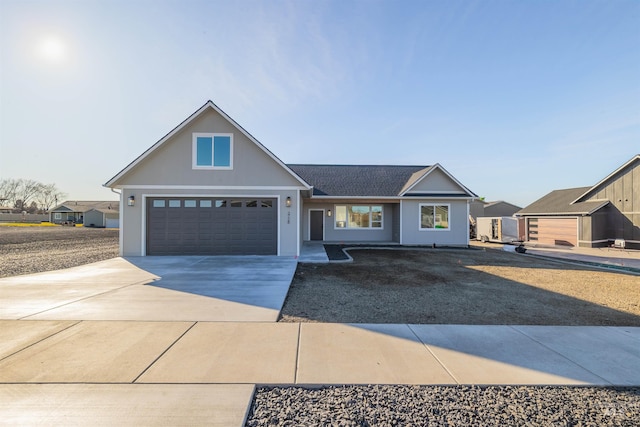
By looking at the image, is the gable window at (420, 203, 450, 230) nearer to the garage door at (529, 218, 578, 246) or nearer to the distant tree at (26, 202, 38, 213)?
the garage door at (529, 218, 578, 246)

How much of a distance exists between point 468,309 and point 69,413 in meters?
5.74

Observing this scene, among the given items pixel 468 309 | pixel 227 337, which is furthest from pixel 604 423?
pixel 227 337

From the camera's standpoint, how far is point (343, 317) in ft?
Result: 15.5

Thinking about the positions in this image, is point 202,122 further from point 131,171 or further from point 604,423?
point 604,423

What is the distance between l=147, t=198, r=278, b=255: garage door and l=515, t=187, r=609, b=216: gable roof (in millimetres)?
20191

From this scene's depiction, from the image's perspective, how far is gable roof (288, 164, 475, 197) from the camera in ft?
52.3

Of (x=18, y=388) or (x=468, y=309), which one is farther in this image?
(x=468, y=309)

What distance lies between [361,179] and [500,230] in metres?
11.5

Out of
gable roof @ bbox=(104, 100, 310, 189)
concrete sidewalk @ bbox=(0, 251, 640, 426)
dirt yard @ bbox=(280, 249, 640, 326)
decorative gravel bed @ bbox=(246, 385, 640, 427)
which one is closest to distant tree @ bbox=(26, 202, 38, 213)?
gable roof @ bbox=(104, 100, 310, 189)

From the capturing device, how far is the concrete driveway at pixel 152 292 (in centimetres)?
470

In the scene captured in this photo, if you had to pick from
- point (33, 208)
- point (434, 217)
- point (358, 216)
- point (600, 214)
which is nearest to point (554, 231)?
point (600, 214)

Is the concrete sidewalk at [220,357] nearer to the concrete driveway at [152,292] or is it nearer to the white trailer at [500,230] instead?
the concrete driveway at [152,292]

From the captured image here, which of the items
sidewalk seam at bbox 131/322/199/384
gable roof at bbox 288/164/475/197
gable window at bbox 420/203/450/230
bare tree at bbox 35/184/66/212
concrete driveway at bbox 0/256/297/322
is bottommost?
sidewalk seam at bbox 131/322/199/384

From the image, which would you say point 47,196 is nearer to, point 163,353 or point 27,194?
point 27,194
